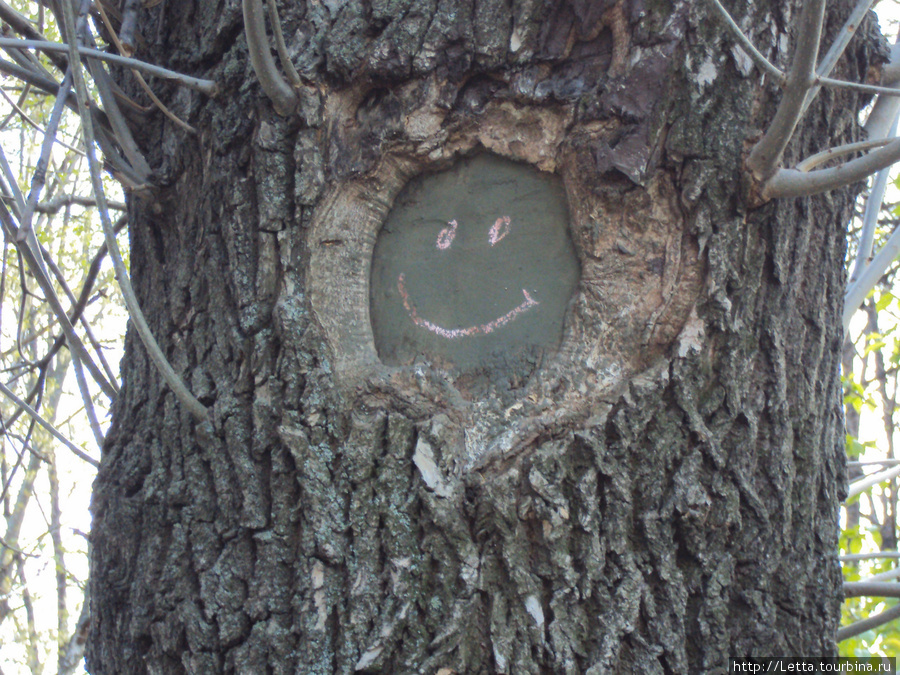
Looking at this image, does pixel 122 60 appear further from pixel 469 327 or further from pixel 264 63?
pixel 469 327

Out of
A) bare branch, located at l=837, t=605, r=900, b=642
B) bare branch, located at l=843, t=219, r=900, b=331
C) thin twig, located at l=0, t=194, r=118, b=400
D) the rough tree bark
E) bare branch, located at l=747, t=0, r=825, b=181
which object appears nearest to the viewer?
bare branch, located at l=747, t=0, r=825, b=181

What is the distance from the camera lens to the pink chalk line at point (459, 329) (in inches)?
52.4

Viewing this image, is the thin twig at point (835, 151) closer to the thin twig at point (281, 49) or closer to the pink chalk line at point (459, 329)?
the pink chalk line at point (459, 329)

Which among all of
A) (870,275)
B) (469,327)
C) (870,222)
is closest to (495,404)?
(469,327)

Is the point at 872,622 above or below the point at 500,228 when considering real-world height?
below

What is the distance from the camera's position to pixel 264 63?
1.24 meters

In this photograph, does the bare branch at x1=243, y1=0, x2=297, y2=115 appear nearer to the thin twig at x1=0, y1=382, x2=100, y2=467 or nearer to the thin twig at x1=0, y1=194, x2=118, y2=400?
the thin twig at x1=0, y1=194, x2=118, y2=400

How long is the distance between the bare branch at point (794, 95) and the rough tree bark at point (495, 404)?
0.15ft

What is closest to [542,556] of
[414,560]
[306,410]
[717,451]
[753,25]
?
[414,560]

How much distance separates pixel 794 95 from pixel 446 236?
668 millimetres

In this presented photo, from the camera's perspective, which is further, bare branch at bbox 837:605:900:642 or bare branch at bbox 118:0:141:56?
bare branch at bbox 118:0:141:56

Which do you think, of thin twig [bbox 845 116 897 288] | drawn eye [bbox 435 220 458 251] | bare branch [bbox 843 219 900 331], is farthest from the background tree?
thin twig [bbox 845 116 897 288]

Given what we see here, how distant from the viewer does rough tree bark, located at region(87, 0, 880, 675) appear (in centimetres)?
115

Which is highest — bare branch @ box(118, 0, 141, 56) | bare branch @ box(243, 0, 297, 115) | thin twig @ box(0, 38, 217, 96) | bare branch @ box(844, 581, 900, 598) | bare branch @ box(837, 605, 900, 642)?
bare branch @ box(118, 0, 141, 56)
